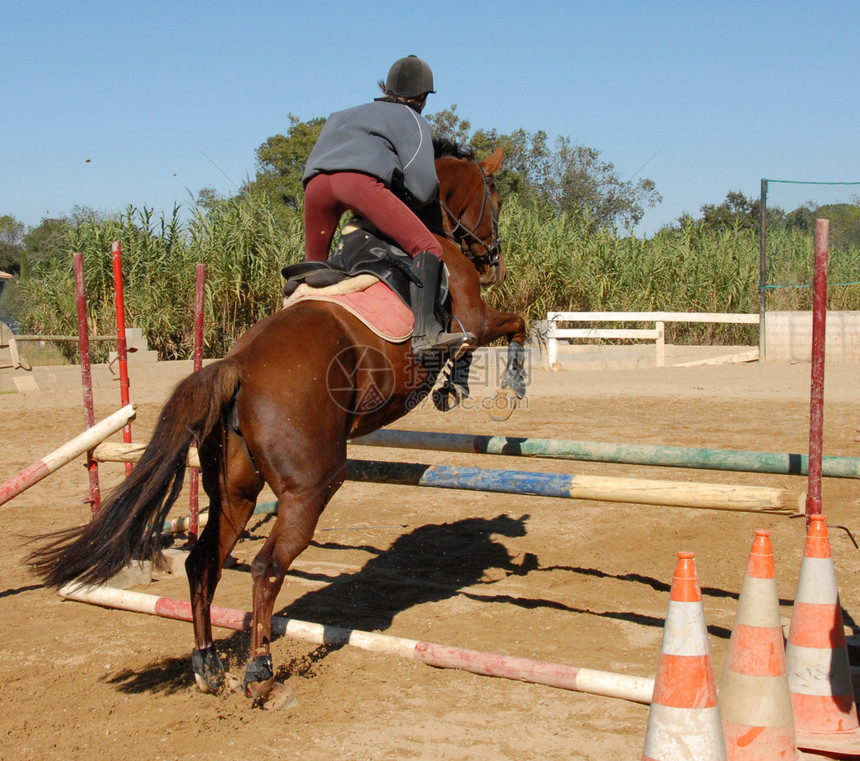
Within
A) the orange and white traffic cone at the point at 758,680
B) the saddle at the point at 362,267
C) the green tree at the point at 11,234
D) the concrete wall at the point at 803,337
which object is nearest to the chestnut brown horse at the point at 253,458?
the saddle at the point at 362,267

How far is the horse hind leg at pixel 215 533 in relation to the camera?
3.36 metres

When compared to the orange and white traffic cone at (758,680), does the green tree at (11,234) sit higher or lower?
higher

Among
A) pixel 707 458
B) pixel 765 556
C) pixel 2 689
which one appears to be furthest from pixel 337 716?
pixel 707 458

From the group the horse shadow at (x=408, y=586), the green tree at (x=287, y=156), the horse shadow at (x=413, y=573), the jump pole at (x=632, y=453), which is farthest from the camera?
the green tree at (x=287, y=156)

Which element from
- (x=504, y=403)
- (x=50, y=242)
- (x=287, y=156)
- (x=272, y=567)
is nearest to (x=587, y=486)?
(x=504, y=403)

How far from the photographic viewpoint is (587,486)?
361 centimetres

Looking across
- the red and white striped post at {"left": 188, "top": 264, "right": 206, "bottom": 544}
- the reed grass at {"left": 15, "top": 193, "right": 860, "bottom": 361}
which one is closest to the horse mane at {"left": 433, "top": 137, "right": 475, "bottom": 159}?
the red and white striped post at {"left": 188, "top": 264, "right": 206, "bottom": 544}

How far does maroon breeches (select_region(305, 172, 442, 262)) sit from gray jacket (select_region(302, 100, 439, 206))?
5 centimetres

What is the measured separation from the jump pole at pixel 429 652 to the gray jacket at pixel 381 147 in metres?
2.10

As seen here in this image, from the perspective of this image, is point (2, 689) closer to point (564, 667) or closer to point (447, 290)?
point (564, 667)

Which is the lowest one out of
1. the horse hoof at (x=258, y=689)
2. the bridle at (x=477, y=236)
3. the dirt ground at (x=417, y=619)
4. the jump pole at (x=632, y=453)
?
the dirt ground at (x=417, y=619)

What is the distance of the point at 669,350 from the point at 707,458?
43.3 ft

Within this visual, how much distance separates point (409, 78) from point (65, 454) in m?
2.59

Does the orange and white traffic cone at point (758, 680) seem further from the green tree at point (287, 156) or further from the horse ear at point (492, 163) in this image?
the green tree at point (287, 156)
